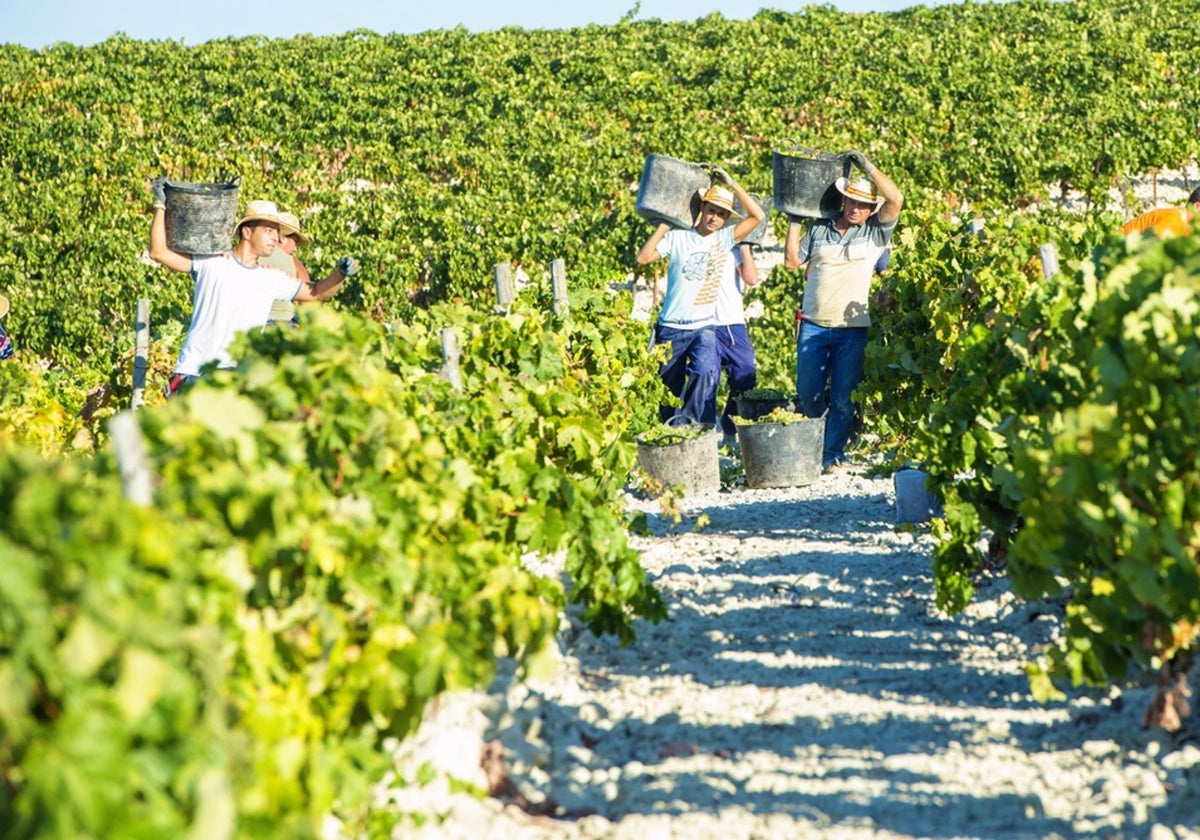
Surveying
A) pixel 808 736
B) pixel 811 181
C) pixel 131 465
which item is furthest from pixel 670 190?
pixel 131 465

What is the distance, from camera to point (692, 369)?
26.7 feet

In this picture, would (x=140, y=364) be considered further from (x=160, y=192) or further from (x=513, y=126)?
(x=513, y=126)

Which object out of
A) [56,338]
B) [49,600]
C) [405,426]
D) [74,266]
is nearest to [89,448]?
[405,426]

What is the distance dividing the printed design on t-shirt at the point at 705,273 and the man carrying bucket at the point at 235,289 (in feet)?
8.22

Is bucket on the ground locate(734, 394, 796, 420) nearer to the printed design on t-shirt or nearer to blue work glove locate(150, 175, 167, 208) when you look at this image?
the printed design on t-shirt

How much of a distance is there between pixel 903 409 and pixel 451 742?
16.1ft

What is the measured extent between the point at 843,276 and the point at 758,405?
1.22 metres

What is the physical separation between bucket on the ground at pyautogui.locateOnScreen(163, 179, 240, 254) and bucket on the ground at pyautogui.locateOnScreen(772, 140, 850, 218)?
3158 mm

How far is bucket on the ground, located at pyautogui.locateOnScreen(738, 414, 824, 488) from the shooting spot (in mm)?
7785

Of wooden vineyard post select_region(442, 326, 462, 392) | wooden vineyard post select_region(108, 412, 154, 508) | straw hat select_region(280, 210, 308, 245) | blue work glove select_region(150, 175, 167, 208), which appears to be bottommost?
wooden vineyard post select_region(442, 326, 462, 392)

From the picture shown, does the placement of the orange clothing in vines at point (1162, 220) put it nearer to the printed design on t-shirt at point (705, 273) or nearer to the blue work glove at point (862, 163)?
the blue work glove at point (862, 163)

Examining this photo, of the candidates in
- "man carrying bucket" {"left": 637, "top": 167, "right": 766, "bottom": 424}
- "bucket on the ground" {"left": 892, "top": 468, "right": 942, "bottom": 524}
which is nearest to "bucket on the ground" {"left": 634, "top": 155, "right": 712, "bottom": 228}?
"man carrying bucket" {"left": 637, "top": 167, "right": 766, "bottom": 424}

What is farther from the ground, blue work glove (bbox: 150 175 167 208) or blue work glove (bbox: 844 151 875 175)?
blue work glove (bbox: 844 151 875 175)

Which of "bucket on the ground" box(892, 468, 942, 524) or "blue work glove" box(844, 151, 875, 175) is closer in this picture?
"bucket on the ground" box(892, 468, 942, 524)
